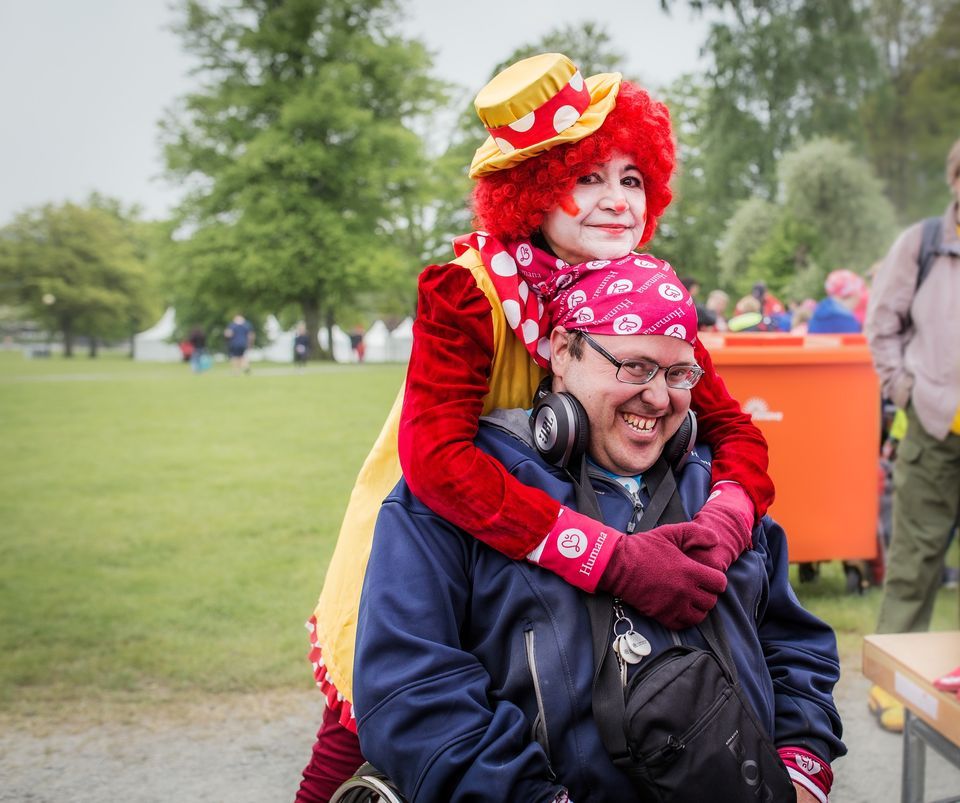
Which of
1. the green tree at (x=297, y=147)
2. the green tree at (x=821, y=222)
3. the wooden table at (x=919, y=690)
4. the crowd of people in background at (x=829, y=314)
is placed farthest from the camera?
the green tree at (x=297, y=147)

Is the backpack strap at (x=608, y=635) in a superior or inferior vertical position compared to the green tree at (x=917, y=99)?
inferior

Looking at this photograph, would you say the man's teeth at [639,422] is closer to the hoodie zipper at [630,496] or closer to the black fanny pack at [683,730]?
the hoodie zipper at [630,496]

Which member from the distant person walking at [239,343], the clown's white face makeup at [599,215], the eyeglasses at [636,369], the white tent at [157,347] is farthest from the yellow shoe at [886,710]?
the white tent at [157,347]

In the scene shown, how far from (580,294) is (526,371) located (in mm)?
248

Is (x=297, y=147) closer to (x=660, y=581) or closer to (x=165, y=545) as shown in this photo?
(x=165, y=545)

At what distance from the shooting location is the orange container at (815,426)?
481 cm

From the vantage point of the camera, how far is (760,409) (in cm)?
482

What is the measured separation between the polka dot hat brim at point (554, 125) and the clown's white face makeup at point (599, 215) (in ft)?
0.33

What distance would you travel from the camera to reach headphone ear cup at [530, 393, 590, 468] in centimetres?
182

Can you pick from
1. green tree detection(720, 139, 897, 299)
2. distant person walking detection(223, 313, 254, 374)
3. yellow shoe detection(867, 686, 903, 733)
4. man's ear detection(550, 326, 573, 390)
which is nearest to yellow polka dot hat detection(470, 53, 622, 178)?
man's ear detection(550, 326, 573, 390)

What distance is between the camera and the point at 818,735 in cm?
190

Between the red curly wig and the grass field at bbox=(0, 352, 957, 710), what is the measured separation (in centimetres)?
301

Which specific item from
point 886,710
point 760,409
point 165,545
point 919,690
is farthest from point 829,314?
point 165,545

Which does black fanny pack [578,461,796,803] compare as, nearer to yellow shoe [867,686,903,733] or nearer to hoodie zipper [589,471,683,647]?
hoodie zipper [589,471,683,647]
